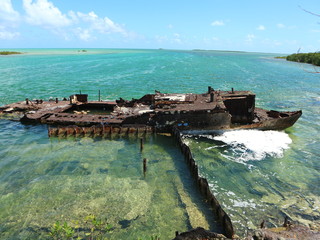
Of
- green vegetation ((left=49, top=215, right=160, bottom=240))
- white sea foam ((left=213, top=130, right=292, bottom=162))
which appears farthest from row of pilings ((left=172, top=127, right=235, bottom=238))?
white sea foam ((left=213, top=130, right=292, bottom=162))

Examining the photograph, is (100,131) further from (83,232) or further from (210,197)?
(210,197)

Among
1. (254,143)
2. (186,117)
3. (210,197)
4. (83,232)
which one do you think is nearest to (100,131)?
(186,117)

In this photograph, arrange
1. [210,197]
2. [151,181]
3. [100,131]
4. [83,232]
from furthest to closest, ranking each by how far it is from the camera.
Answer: [100,131] → [151,181] → [210,197] → [83,232]

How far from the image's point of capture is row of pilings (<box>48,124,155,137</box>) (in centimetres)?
2661

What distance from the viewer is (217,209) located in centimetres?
1376

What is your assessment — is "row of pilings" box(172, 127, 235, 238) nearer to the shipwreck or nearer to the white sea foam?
the shipwreck

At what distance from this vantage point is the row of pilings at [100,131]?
1048 inches

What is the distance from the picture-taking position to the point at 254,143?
83.6 feet

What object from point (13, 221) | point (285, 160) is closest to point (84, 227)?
point (13, 221)

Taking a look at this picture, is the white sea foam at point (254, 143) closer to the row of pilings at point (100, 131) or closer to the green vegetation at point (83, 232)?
the row of pilings at point (100, 131)

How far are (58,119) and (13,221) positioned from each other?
672 inches

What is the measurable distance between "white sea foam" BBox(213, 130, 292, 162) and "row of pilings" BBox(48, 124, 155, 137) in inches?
352

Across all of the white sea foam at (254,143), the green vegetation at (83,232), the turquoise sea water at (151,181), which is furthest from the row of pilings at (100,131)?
the green vegetation at (83,232)

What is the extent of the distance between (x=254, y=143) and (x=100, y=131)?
59.5 feet
